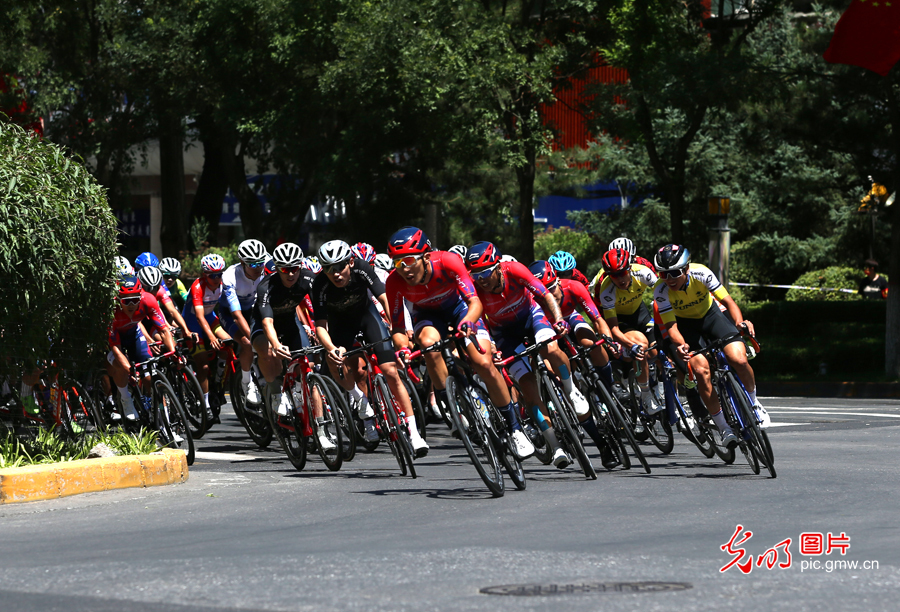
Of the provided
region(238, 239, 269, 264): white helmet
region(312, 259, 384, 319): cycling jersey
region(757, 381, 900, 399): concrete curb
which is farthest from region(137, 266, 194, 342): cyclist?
region(757, 381, 900, 399): concrete curb

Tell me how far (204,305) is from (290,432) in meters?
3.77

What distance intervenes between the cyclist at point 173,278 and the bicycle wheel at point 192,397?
1.78 meters

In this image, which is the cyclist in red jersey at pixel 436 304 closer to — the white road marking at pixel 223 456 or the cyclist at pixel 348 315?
the cyclist at pixel 348 315

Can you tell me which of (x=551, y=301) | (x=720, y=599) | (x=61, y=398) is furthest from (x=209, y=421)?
(x=720, y=599)

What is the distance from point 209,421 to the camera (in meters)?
14.5

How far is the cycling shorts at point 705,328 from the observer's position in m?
10.9

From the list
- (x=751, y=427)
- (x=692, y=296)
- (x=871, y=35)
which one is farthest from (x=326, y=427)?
(x=871, y=35)

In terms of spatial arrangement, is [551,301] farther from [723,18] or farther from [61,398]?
[723,18]

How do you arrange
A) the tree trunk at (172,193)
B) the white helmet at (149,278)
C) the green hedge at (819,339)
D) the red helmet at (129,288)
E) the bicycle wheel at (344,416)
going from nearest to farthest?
the bicycle wheel at (344,416)
the red helmet at (129,288)
the white helmet at (149,278)
the green hedge at (819,339)
the tree trunk at (172,193)

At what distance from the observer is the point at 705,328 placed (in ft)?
36.2

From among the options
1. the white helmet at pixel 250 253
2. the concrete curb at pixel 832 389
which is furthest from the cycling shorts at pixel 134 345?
the concrete curb at pixel 832 389

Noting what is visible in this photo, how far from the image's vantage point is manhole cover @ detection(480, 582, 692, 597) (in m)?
5.68

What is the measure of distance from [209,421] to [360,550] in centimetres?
797

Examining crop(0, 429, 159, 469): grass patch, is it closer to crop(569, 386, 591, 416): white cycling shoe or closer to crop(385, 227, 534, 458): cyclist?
crop(385, 227, 534, 458): cyclist
